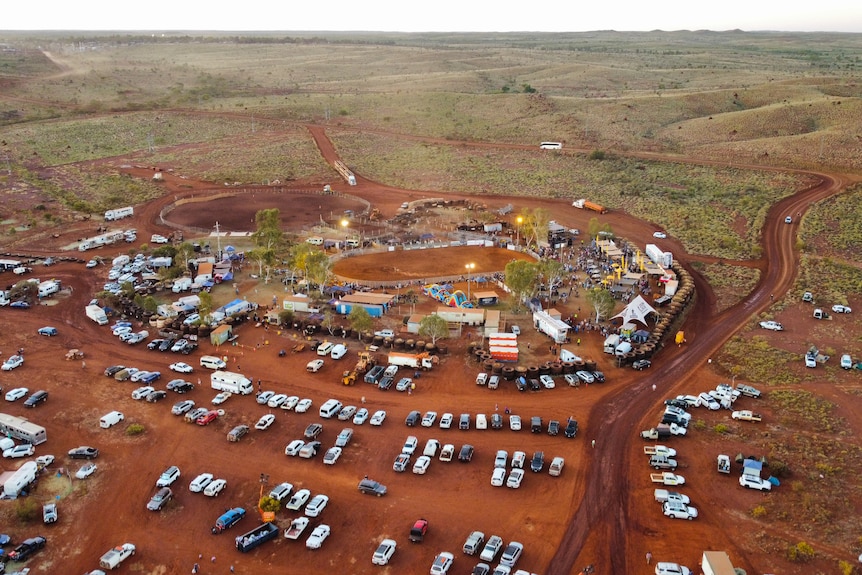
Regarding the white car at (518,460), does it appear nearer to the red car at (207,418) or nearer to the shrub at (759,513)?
the shrub at (759,513)

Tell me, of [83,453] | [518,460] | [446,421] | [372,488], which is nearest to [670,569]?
[518,460]

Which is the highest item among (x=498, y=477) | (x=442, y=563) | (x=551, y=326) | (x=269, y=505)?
(x=551, y=326)

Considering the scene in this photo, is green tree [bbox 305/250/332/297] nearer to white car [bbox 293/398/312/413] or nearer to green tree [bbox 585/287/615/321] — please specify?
white car [bbox 293/398/312/413]

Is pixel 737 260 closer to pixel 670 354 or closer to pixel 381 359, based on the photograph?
pixel 670 354

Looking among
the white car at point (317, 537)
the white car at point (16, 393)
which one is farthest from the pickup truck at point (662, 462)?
the white car at point (16, 393)

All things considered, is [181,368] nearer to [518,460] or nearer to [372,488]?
[372,488]

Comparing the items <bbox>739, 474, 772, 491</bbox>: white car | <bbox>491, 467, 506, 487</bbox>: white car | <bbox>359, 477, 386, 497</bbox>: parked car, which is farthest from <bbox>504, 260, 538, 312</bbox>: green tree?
<bbox>359, 477, 386, 497</bbox>: parked car
